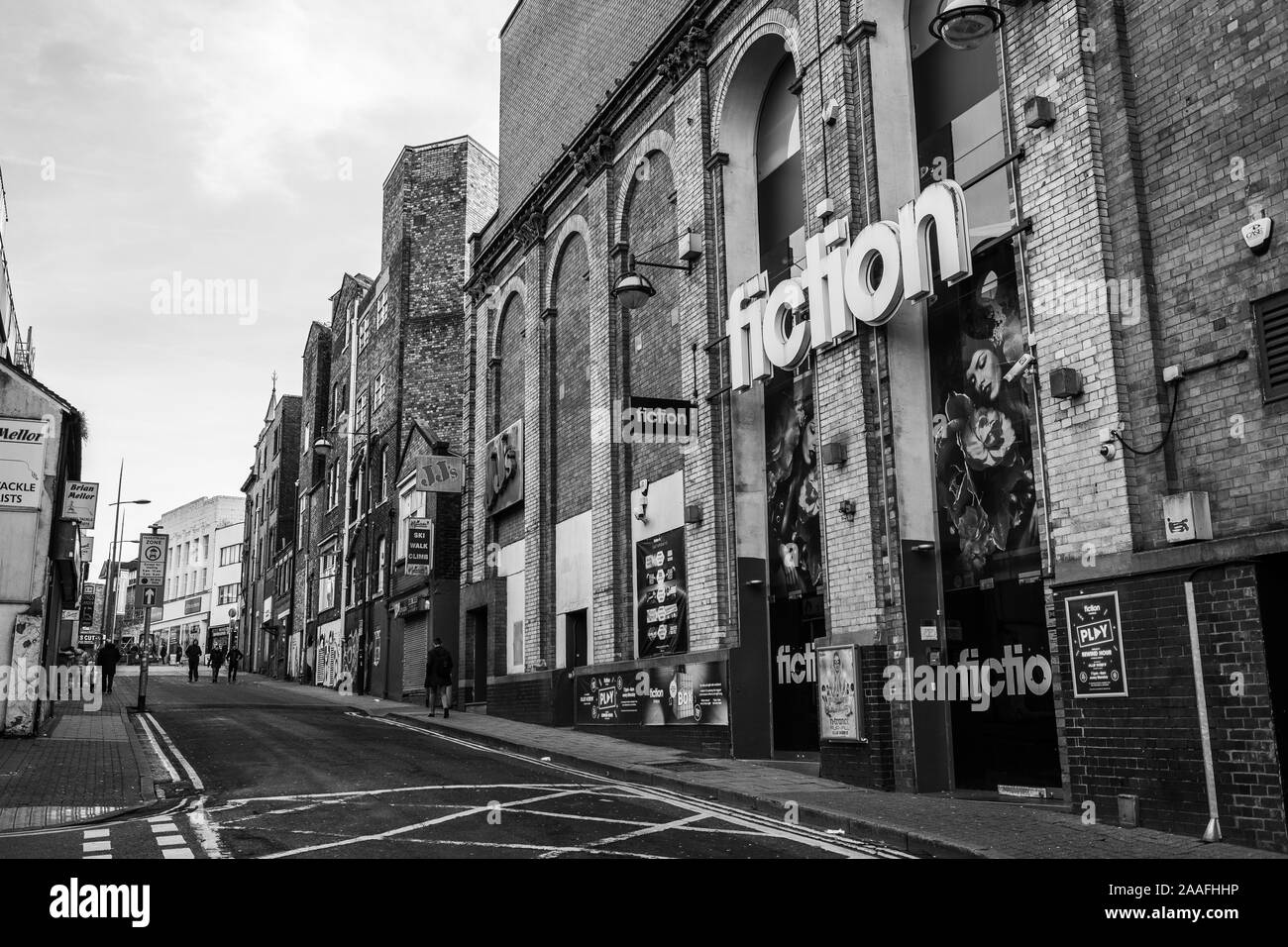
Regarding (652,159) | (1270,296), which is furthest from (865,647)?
(652,159)

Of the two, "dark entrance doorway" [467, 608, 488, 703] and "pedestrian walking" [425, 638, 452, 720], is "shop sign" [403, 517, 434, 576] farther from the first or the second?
"pedestrian walking" [425, 638, 452, 720]

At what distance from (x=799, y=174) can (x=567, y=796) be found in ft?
32.0

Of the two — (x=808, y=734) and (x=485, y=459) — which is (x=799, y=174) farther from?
(x=485, y=459)

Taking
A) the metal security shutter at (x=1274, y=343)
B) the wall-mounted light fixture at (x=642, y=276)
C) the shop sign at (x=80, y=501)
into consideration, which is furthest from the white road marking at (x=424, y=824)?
the shop sign at (x=80, y=501)

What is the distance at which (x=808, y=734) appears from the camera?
15.0 metres

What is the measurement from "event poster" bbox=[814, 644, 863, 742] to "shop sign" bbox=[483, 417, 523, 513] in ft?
40.5

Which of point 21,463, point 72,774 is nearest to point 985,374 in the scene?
point 72,774

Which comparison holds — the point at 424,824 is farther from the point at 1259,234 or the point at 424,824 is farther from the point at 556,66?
the point at 556,66

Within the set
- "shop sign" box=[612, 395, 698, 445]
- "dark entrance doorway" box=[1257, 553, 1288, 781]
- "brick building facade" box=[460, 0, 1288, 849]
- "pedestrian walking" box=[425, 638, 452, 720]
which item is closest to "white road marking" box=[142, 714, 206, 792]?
"pedestrian walking" box=[425, 638, 452, 720]

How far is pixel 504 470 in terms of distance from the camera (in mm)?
25422

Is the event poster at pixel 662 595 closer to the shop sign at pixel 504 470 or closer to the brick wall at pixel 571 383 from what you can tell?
the brick wall at pixel 571 383

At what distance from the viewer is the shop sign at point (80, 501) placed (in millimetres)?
18531

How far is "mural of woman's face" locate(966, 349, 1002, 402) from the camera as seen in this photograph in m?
11.7
